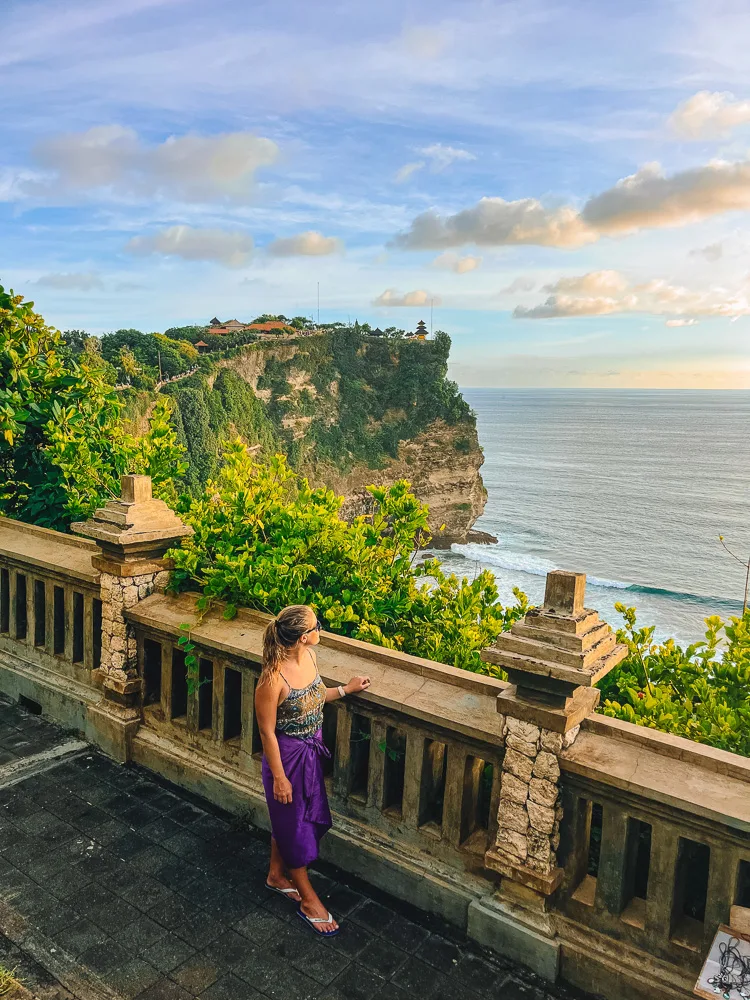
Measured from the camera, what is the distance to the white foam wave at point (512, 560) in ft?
189

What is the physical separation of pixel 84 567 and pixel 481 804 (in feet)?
11.4

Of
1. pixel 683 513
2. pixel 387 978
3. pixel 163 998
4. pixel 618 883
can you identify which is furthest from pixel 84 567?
pixel 683 513

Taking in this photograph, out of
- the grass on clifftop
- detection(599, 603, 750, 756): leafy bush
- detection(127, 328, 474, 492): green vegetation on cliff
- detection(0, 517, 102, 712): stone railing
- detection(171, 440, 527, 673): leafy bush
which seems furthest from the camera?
detection(127, 328, 474, 492): green vegetation on cliff

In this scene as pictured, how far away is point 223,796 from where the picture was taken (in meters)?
4.65

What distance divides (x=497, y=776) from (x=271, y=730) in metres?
1.17

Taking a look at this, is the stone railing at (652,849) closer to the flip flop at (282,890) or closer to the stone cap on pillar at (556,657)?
the stone cap on pillar at (556,657)

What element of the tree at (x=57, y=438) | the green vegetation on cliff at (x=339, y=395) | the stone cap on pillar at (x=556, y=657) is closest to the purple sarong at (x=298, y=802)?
the stone cap on pillar at (x=556, y=657)

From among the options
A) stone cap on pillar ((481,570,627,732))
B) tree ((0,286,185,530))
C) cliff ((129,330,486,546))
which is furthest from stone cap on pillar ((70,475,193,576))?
cliff ((129,330,486,546))

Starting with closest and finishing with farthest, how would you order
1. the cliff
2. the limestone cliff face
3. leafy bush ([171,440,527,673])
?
leafy bush ([171,440,527,673]) → the limestone cliff face → the cliff

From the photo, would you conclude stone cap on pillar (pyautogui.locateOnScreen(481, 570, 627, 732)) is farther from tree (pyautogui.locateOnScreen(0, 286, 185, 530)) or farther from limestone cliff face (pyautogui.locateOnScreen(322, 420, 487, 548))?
limestone cliff face (pyautogui.locateOnScreen(322, 420, 487, 548))

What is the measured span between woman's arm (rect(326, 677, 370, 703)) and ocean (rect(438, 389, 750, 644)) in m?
29.2

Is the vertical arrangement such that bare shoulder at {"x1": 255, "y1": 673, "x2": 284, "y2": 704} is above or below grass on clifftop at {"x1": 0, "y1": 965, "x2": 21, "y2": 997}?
above

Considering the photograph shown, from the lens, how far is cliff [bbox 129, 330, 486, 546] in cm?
8244

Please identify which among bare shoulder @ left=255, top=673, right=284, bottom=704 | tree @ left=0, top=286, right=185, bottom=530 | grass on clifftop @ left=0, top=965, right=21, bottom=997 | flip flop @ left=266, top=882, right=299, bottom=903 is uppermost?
tree @ left=0, top=286, right=185, bottom=530
